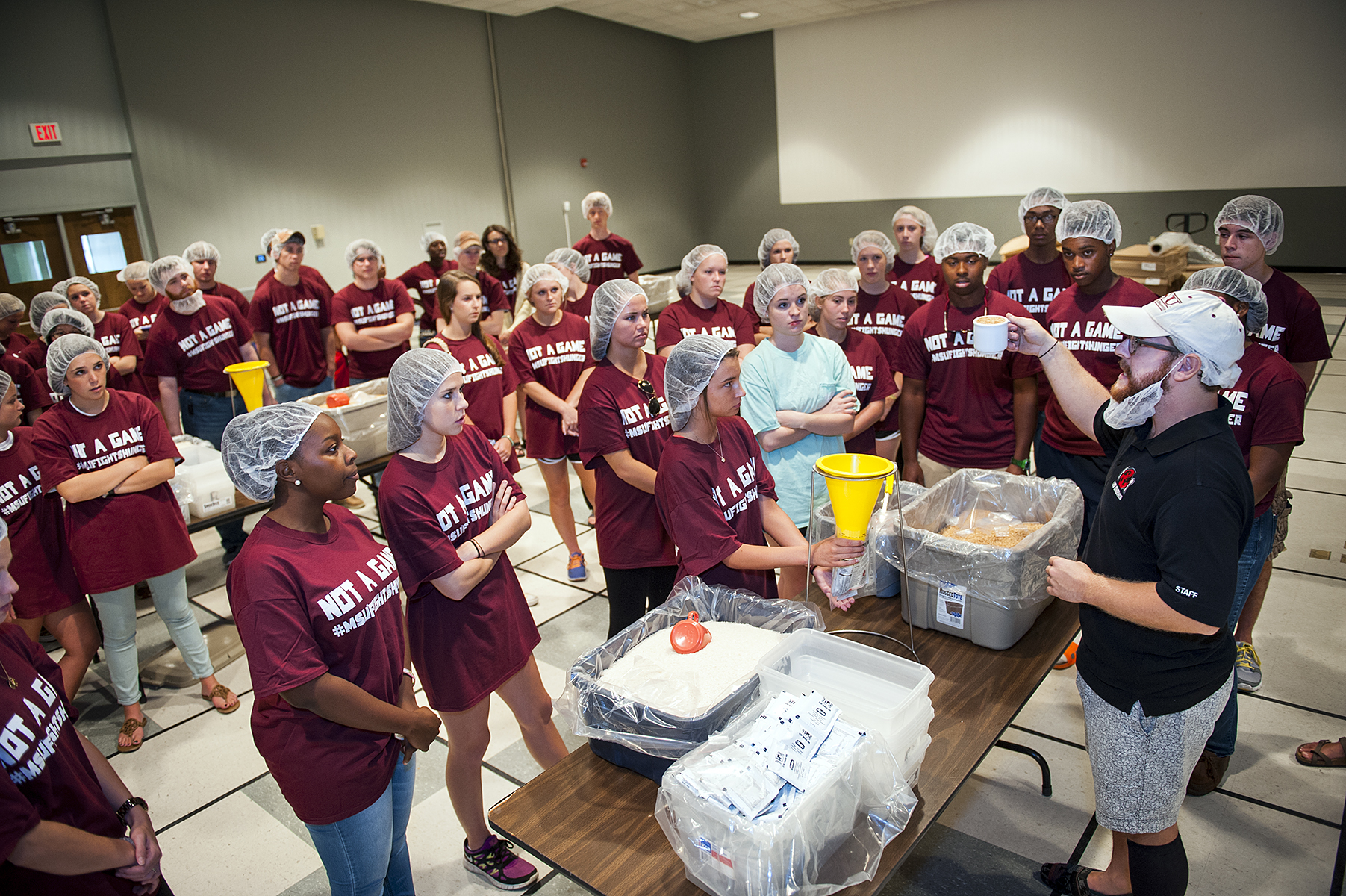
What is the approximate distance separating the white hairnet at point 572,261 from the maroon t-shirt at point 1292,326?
3.96 metres

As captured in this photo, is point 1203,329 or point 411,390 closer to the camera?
point 1203,329

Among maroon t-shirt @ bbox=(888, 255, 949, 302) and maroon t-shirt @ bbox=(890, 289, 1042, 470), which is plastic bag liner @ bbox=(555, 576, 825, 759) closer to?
maroon t-shirt @ bbox=(890, 289, 1042, 470)

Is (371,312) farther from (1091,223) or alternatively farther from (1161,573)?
(1161,573)

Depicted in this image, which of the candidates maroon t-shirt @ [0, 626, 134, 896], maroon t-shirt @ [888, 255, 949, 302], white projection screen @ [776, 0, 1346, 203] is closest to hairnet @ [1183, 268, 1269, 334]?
maroon t-shirt @ [888, 255, 949, 302]

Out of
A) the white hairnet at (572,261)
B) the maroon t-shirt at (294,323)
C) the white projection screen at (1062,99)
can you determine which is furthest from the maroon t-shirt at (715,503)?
the white projection screen at (1062,99)

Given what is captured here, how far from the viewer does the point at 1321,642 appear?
3.39 meters

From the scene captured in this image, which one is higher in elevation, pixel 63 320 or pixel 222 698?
pixel 63 320

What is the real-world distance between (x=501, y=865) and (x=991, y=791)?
162 cm

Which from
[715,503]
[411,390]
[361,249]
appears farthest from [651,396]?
[361,249]

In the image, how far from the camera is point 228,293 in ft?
17.8

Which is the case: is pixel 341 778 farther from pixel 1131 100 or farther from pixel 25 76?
pixel 1131 100

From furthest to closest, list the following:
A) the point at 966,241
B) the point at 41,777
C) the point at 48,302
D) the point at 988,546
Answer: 1. the point at 48,302
2. the point at 966,241
3. the point at 988,546
4. the point at 41,777

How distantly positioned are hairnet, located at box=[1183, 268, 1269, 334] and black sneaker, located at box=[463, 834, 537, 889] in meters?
2.81

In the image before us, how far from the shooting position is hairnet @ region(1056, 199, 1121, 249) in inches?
132
